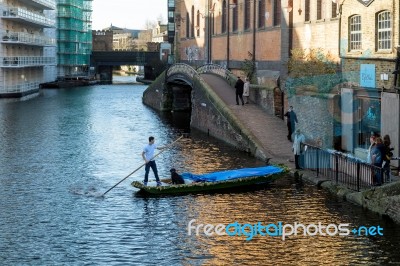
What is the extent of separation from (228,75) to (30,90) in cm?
4334

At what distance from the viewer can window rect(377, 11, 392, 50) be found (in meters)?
30.5

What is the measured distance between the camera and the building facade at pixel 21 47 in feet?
272

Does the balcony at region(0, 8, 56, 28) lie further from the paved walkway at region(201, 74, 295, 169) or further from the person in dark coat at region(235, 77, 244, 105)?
the person in dark coat at region(235, 77, 244, 105)

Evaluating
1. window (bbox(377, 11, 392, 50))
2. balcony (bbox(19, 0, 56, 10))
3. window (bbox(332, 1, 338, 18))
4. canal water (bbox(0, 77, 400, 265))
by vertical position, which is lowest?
canal water (bbox(0, 77, 400, 265))

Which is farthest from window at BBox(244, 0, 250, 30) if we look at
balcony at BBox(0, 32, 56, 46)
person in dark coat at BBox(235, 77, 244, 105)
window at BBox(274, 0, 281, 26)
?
balcony at BBox(0, 32, 56, 46)

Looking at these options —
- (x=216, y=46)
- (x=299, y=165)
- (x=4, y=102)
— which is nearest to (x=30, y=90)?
(x=4, y=102)

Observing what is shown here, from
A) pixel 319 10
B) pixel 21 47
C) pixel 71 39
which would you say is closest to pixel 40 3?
pixel 21 47

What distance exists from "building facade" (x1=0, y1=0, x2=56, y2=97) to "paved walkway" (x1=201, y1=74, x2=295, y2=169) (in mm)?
38076

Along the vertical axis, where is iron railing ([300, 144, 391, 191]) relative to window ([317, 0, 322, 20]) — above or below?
below

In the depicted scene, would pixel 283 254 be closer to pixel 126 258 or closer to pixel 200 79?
pixel 126 258

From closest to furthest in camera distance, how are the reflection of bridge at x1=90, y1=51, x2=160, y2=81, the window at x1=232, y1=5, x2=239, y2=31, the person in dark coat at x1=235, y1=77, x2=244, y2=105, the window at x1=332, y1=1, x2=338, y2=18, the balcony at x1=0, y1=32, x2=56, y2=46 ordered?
1. the window at x1=332, y1=1, x2=338, y2=18
2. the person in dark coat at x1=235, y1=77, x2=244, y2=105
3. the window at x1=232, y1=5, x2=239, y2=31
4. the balcony at x1=0, y1=32, x2=56, y2=46
5. the reflection of bridge at x1=90, y1=51, x2=160, y2=81

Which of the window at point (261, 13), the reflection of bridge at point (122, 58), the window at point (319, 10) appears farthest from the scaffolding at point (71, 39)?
the window at point (319, 10)

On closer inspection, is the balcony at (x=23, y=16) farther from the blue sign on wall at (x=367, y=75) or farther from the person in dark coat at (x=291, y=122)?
the blue sign on wall at (x=367, y=75)

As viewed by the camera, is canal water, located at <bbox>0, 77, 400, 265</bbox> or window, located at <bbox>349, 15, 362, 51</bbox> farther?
window, located at <bbox>349, 15, 362, 51</bbox>
